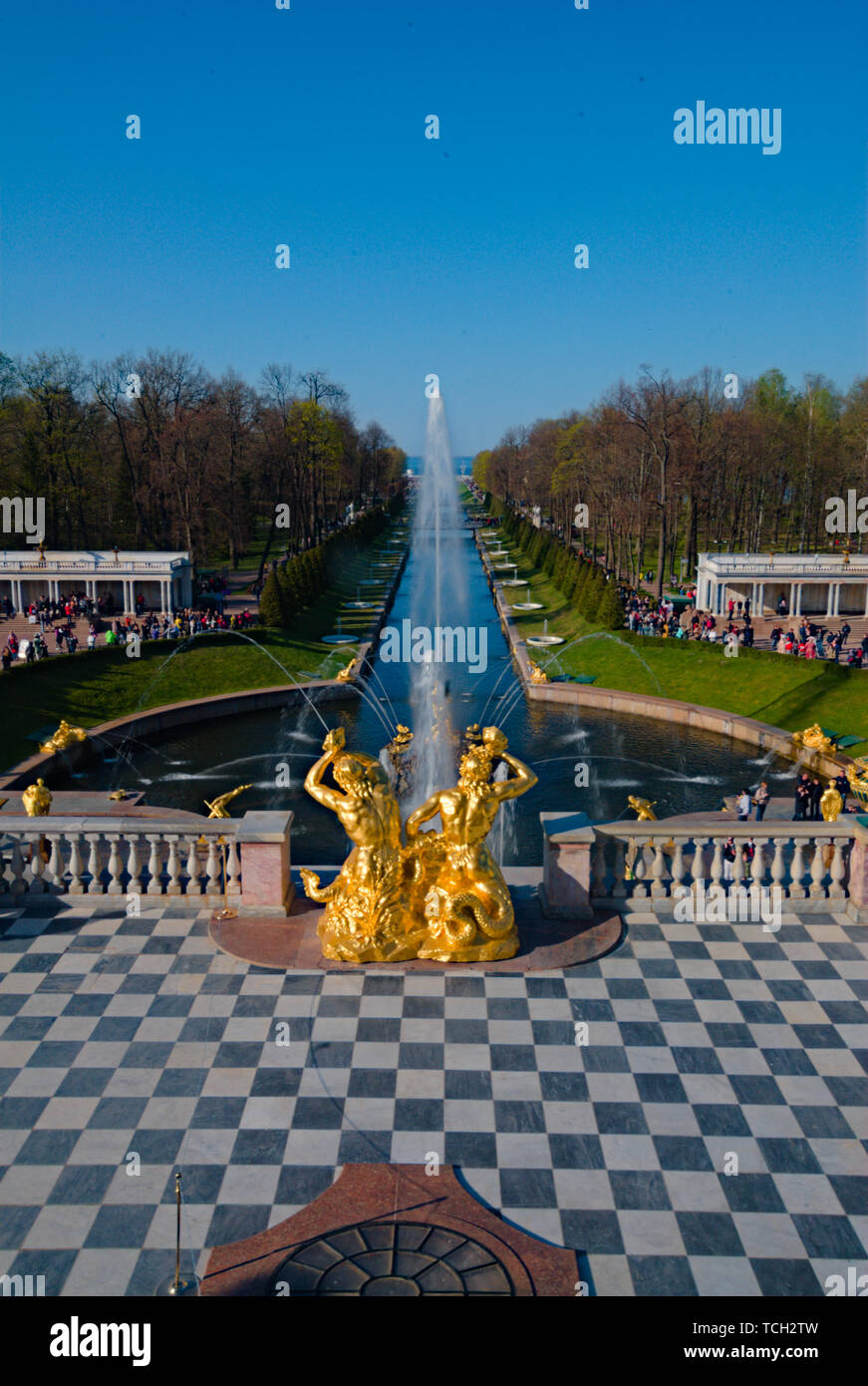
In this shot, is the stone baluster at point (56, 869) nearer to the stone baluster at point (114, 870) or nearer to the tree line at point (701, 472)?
the stone baluster at point (114, 870)

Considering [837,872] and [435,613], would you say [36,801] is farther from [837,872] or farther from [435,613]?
[435,613]

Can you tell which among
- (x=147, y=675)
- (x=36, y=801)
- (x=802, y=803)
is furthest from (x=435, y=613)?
(x=36, y=801)

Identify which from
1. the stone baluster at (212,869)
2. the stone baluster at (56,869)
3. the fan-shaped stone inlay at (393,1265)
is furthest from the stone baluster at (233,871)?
the fan-shaped stone inlay at (393,1265)

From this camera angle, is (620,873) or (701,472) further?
(701,472)

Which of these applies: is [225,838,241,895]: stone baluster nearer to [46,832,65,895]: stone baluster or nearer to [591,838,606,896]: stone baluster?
[46,832,65,895]: stone baluster

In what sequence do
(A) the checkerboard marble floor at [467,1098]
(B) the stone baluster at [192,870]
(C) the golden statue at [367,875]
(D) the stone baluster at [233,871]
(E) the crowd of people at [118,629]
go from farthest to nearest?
1. (E) the crowd of people at [118,629]
2. (B) the stone baluster at [192,870]
3. (D) the stone baluster at [233,871]
4. (C) the golden statue at [367,875]
5. (A) the checkerboard marble floor at [467,1098]

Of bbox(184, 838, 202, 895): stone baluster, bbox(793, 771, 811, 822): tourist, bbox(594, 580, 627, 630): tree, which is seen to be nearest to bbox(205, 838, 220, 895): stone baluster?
bbox(184, 838, 202, 895): stone baluster
